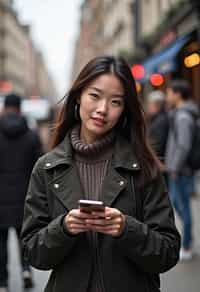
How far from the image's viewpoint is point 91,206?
207 cm

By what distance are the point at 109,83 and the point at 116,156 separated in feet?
0.96

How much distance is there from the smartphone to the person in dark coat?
12.5ft

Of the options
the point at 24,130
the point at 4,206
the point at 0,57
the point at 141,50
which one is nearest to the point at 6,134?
the point at 24,130

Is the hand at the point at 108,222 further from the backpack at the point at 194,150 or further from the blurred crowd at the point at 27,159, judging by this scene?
the backpack at the point at 194,150

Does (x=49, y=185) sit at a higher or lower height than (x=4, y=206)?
higher

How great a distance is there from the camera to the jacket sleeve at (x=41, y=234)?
228cm

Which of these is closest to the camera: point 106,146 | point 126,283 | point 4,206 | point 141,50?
point 126,283

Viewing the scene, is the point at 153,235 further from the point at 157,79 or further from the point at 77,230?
the point at 157,79

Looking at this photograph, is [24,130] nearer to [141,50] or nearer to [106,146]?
[106,146]

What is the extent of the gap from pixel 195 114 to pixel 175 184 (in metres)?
0.86

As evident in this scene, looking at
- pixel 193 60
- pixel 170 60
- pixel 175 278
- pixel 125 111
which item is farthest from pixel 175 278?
pixel 170 60

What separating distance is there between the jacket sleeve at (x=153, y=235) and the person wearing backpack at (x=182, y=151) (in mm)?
4476

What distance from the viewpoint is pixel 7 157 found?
233 inches

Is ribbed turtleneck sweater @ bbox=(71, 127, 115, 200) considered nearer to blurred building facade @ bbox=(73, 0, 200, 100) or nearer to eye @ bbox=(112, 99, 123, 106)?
eye @ bbox=(112, 99, 123, 106)
